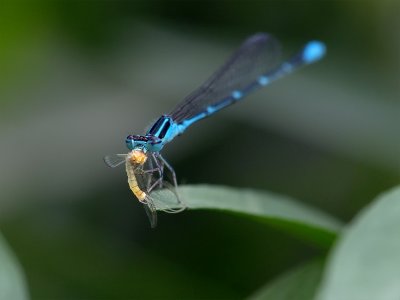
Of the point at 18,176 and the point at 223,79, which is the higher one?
the point at 223,79

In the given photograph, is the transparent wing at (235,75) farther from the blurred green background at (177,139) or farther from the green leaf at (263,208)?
the green leaf at (263,208)

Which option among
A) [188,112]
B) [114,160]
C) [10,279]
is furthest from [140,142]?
[10,279]

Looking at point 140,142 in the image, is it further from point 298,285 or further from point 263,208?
point 298,285

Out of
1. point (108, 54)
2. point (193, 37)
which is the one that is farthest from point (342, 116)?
point (108, 54)

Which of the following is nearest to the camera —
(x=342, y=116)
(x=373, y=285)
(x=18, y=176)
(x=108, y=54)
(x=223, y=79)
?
(x=373, y=285)

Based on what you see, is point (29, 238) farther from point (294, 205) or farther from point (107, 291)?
point (294, 205)
